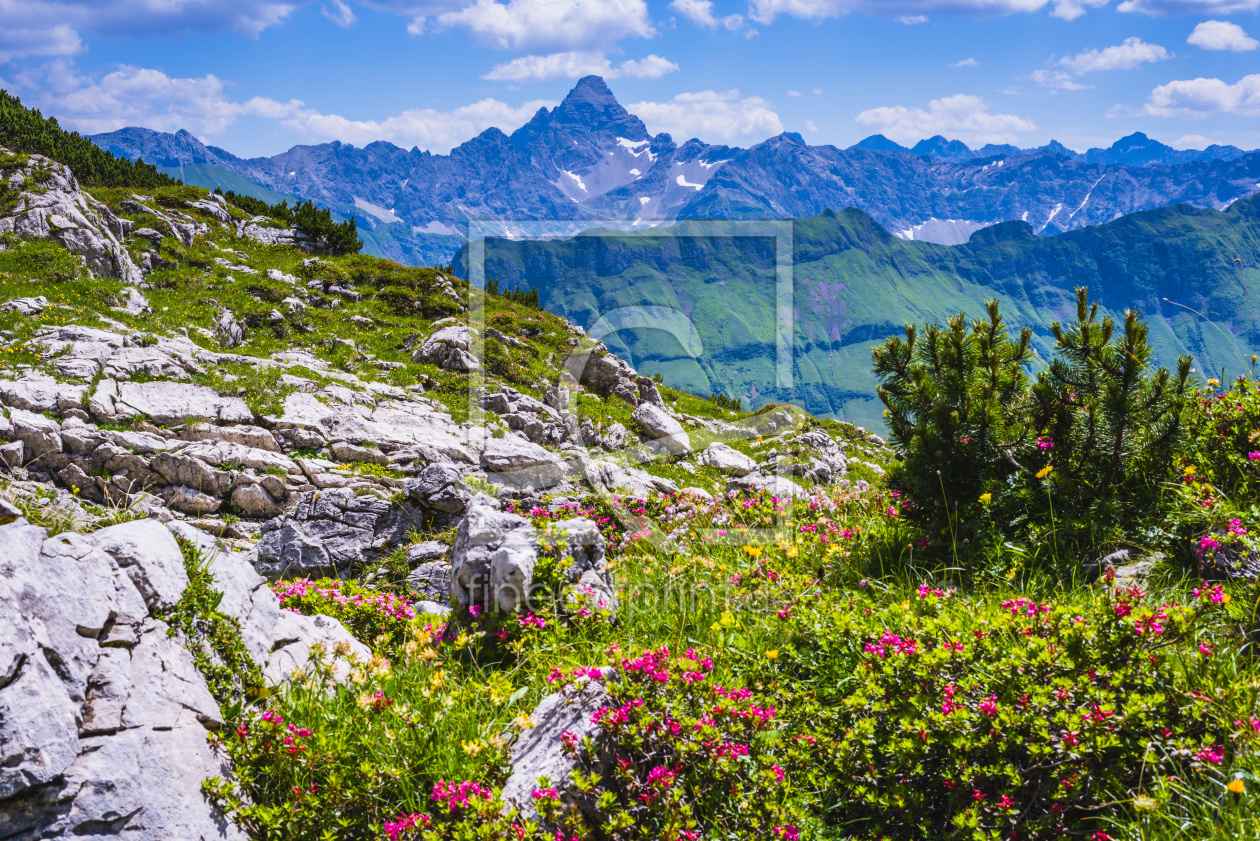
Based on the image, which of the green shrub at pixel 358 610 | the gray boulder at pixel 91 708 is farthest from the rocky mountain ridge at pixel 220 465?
the green shrub at pixel 358 610

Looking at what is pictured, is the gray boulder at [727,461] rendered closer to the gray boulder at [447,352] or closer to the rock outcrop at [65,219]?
the gray boulder at [447,352]

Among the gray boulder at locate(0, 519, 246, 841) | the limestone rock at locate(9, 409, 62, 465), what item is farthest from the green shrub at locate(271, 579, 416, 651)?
the limestone rock at locate(9, 409, 62, 465)

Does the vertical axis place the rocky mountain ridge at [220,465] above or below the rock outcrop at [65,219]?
below

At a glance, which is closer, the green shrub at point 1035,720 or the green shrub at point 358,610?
the green shrub at point 1035,720

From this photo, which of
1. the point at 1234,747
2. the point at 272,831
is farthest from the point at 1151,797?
the point at 272,831

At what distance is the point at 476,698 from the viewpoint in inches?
174

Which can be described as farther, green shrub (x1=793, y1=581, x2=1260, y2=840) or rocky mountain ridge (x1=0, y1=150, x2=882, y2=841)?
rocky mountain ridge (x1=0, y1=150, x2=882, y2=841)

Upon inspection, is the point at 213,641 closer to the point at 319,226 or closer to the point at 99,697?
the point at 99,697

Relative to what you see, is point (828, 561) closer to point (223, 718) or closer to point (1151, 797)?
point (1151, 797)

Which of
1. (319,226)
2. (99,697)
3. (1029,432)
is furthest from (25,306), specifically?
(1029,432)

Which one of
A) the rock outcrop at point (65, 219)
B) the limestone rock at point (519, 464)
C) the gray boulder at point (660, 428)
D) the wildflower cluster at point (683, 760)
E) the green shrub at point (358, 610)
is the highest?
the rock outcrop at point (65, 219)

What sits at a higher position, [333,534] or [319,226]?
[319,226]

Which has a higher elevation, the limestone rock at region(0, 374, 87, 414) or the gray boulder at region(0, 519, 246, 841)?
the limestone rock at region(0, 374, 87, 414)

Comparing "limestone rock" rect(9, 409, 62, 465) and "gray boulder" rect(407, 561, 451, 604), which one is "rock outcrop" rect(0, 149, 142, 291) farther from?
"gray boulder" rect(407, 561, 451, 604)
